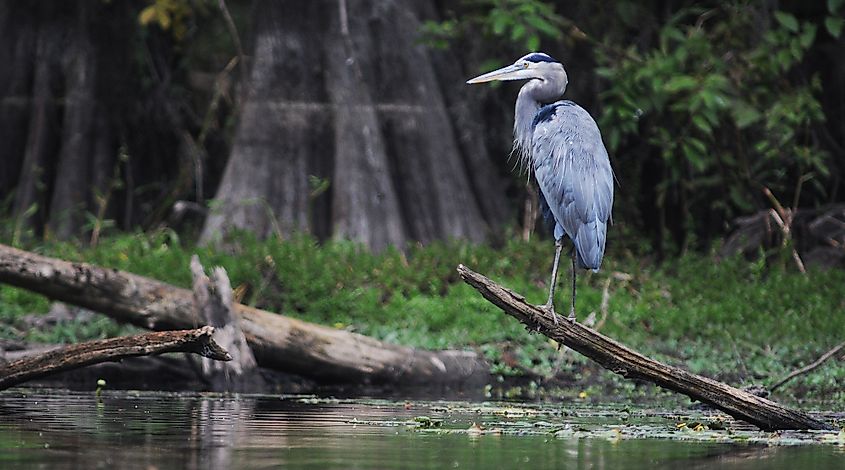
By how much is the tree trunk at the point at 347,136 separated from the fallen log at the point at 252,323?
12.6 ft

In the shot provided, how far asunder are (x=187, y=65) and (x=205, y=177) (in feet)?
4.46

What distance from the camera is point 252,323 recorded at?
905cm

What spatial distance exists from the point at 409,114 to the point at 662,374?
815cm

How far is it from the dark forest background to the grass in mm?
990

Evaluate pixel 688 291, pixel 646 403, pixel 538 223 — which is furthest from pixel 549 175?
pixel 538 223

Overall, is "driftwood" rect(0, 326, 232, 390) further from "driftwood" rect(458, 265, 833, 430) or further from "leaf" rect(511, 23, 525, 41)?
A: "leaf" rect(511, 23, 525, 41)

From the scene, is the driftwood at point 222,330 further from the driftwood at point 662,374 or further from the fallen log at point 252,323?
the driftwood at point 662,374

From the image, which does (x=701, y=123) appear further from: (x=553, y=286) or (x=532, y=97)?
(x=553, y=286)

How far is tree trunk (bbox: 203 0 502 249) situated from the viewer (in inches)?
532

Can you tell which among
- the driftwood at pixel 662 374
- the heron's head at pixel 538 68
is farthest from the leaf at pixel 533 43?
the driftwood at pixel 662 374

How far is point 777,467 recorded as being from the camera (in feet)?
16.7

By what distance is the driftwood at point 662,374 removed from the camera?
21.1ft

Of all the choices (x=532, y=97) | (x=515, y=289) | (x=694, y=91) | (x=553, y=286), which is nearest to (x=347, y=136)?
(x=515, y=289)

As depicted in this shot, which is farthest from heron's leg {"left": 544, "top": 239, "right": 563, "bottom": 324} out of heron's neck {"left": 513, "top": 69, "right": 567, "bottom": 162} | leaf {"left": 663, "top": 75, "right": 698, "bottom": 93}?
leaf {"left": 663, "top": 75, "right": 698, "bottom": 93}
